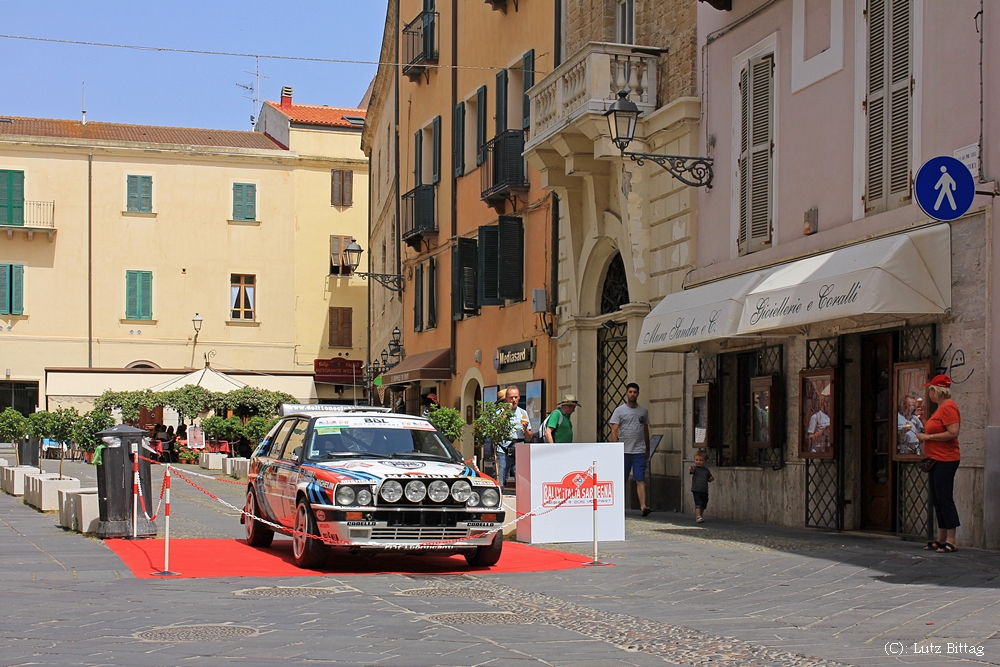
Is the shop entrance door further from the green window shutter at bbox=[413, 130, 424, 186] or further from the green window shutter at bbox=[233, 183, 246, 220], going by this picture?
the green window shutter at bbox=[233, 183, 246, 220]

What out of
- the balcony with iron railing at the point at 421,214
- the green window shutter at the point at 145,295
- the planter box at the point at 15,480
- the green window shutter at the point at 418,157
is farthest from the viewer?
the green window shutter at the point at 145,295

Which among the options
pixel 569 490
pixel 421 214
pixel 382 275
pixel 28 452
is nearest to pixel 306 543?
pixel 569 490

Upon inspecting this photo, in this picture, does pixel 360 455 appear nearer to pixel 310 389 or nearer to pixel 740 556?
pixel 740 556

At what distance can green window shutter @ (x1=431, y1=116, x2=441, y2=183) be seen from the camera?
33.0m

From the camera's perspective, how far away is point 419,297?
3512 centimetres

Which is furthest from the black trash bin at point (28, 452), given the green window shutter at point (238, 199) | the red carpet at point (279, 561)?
the green window shutter at point (238, 199)

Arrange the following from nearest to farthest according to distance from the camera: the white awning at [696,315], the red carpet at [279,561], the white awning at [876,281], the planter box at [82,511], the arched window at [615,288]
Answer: the red carpet at [279,561] < the white awning at [876,281] < the planter box at [82,511] < the white awning at [696,315] < the arched window at [615,288]

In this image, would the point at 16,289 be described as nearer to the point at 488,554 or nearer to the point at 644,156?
the point at 644,156

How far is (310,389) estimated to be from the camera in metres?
53.6

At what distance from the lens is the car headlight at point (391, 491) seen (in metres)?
11.9

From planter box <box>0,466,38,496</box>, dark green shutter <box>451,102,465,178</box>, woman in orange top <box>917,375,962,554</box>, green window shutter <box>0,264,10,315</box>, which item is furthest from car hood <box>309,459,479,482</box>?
green window shutter <box>0,264,10,315</box>

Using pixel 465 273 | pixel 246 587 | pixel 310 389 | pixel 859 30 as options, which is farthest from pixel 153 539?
pixel 310 389

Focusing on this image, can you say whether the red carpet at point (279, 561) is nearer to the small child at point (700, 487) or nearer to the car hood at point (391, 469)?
the car hood at point (391, 469)

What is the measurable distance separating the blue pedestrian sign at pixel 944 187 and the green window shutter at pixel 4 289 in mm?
45348
